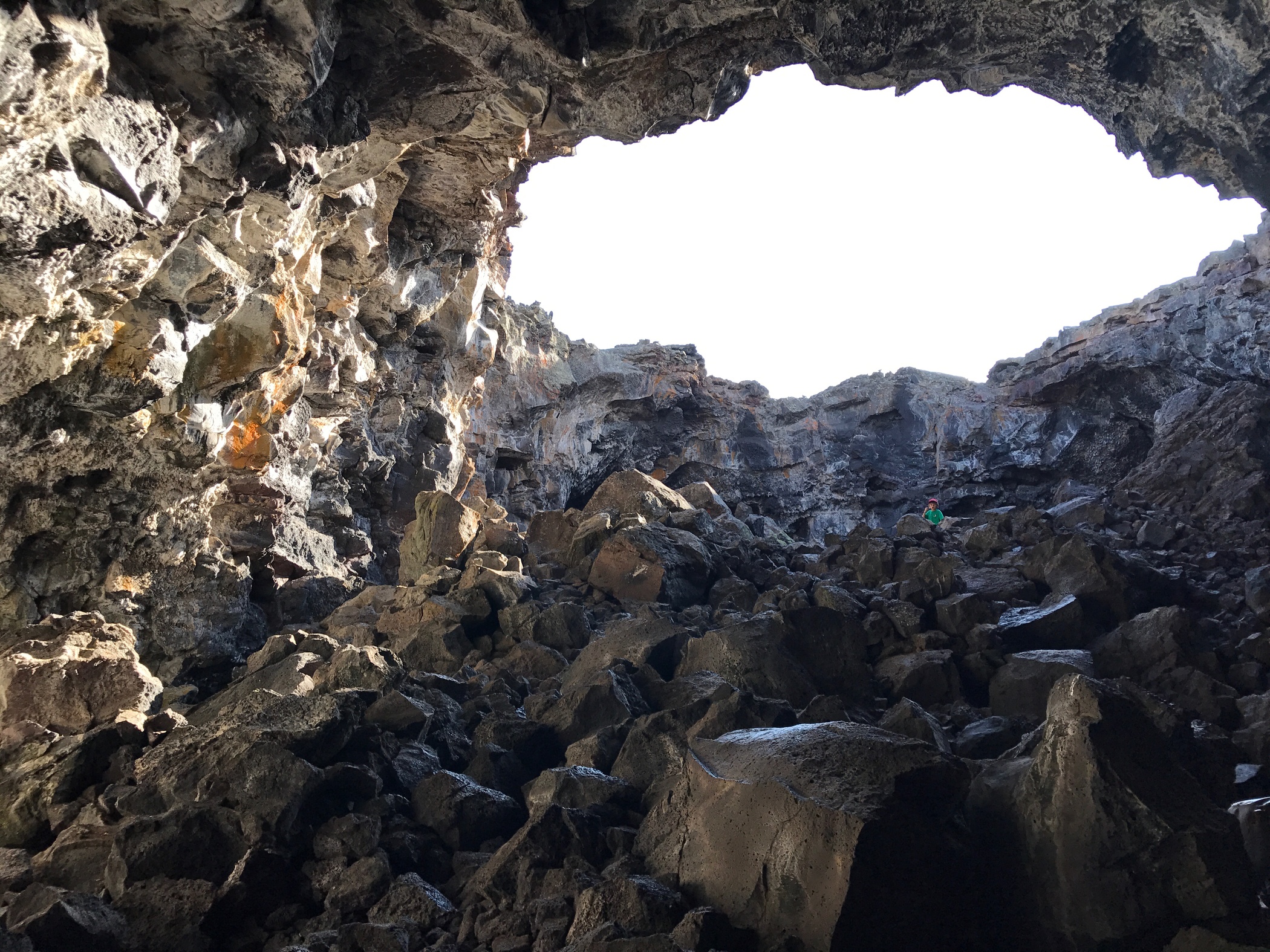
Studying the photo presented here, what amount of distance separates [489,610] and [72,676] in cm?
410

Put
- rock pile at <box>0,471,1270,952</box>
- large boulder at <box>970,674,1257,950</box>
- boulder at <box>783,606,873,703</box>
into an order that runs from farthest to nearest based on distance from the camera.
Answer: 1. boulder at <box>783,606,873,703</box>
2. rock pile at <box>0,471,1270,952</box>
3. large boulder at <box>970,674,1257,950</box>

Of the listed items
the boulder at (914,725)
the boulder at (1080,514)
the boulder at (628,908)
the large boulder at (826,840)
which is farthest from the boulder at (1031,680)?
the boulder at (1080,514)

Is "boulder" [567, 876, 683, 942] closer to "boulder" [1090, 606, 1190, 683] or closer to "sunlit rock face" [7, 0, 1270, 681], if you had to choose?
"sunlit rock face" [7, 0, 1270, 681]

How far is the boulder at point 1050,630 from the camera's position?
8.24m

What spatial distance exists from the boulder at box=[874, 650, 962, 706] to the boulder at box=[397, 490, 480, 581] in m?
6.59

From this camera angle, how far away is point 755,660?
7742 millimetres

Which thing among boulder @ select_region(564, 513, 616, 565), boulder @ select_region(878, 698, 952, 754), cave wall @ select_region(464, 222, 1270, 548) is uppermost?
cave wall @ select_region(464, 222, 1270, 548)

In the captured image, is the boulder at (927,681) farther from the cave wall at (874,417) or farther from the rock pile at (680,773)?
the cave wall at (874,417)

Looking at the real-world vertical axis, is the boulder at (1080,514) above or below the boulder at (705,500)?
below

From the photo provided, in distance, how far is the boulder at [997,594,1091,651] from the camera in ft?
27.0

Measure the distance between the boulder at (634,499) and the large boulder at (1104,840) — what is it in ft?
27.2

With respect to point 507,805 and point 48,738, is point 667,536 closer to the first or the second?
point 507,805

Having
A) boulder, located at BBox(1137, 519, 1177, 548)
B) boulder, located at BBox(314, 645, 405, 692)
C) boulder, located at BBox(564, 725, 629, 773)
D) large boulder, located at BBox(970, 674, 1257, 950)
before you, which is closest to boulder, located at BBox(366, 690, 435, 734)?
boulder, located at BBox(314, 645, 405, 692)

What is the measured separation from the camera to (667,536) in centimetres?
1130
